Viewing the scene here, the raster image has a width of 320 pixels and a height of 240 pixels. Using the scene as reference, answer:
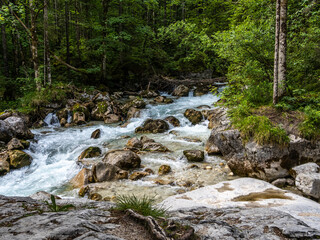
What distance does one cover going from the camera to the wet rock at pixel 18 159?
8445mm

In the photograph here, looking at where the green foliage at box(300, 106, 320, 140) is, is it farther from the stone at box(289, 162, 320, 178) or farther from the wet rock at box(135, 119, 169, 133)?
the wet rock at box(135, 119, 169, 133)

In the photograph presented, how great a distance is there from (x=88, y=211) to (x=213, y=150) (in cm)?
715

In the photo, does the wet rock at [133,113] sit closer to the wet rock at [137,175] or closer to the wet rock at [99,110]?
the wet rock at [99,110]

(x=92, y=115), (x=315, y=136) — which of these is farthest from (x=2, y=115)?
(x=315, y=136)

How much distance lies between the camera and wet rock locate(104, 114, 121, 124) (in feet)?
48.2

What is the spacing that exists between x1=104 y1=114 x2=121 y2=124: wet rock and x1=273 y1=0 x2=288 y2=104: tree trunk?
35.5 feet

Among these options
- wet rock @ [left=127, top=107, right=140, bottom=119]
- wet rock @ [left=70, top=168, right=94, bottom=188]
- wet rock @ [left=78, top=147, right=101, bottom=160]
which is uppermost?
wet rock @ [left=127, top=107, right=140, bottom=119]

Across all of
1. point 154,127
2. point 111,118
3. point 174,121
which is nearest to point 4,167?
point 111,118

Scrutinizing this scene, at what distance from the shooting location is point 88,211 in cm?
281

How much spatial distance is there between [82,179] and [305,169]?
7.42m

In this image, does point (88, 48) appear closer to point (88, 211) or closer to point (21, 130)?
point (21, 130)

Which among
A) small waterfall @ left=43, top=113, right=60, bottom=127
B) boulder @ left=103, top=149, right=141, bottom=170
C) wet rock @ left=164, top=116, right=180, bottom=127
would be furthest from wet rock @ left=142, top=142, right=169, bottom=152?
small waterfall @ left=43, top=113, right=60, bottom=127

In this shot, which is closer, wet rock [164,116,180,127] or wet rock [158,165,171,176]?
wet rock [158,165,171,176]

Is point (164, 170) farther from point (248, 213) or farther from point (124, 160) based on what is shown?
point (248, 213)
